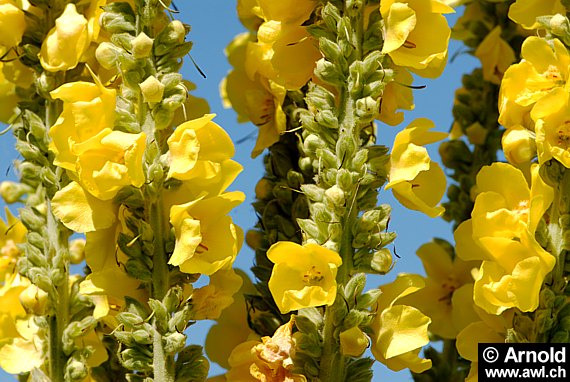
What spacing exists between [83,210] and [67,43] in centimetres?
44

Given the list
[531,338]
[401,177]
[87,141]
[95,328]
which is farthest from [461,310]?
[87,141]

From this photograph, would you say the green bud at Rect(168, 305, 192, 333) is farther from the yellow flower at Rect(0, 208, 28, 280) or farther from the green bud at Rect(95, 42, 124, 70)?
the yellow flower at Rect(0, 208, 28, 280)

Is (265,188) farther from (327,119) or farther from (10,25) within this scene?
(10,25)

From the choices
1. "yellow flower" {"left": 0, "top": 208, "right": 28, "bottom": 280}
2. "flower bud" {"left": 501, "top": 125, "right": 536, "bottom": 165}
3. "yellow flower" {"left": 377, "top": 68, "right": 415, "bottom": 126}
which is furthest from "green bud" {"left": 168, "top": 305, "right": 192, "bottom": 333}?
"yellow flower" {"left": 0, "top": 208, "right": 28, "bottom": 280}

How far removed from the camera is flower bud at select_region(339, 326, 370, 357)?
2.01 meters

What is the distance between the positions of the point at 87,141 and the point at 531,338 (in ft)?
2.99

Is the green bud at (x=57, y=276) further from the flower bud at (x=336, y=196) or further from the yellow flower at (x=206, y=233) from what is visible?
the flower bud at (x=336, y=196)

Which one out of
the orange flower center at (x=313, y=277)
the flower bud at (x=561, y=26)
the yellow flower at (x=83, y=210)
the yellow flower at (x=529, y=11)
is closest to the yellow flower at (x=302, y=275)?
the orange flower center at (x=313, y=277)

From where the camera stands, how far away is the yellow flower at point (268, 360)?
2.02 metres

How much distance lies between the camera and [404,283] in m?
2.16

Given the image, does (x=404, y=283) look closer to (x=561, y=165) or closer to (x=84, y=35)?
(x=561, y=165)

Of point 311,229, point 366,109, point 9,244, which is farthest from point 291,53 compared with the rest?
point 9,244

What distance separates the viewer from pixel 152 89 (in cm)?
196

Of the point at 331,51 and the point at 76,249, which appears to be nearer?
the point at 331,51
